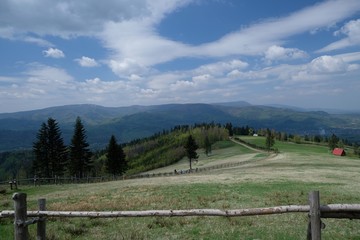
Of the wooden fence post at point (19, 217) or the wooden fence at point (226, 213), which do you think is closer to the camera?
the wooden fence at point (226, 213)

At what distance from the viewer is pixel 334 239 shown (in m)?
14.0

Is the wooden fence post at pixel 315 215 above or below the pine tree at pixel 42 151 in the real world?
above

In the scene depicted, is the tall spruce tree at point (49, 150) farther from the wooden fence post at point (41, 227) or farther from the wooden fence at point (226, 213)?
the wooden fence at point (226, 213)

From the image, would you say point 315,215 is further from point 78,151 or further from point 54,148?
point 78,151

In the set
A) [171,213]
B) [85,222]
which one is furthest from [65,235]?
[171,213]

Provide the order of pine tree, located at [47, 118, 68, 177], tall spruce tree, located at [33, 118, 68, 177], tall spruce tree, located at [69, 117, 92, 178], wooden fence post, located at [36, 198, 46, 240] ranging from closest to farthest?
wooden fence post, located at [36, 198, 46, 240]
tall spruce tree, located at [33, 118, 68, 177]
pine tree, located at [47, 118, 68, 177]
tall spruce tree, located at [69, 117, 92, 178]

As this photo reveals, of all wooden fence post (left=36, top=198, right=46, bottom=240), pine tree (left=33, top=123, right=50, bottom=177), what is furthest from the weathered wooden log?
pine tree (left=33, top=123, right=50, bottom=177)

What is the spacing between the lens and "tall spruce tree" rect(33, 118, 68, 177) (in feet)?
263

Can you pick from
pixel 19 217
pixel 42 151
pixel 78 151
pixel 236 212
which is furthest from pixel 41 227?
pixel 78 151

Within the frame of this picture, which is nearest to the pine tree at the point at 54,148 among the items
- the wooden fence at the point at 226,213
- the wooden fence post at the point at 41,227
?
the wooden fence post at the point at 41,227

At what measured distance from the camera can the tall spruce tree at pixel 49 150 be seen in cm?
8031

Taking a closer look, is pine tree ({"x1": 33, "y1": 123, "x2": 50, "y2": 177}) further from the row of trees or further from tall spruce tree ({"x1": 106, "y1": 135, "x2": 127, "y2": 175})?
tall spruce tree ({"x1": 106, "y1": 135, "x2": 127, "y2": 175})

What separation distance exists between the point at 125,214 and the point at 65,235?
4996 millimetres

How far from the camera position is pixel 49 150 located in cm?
8075
